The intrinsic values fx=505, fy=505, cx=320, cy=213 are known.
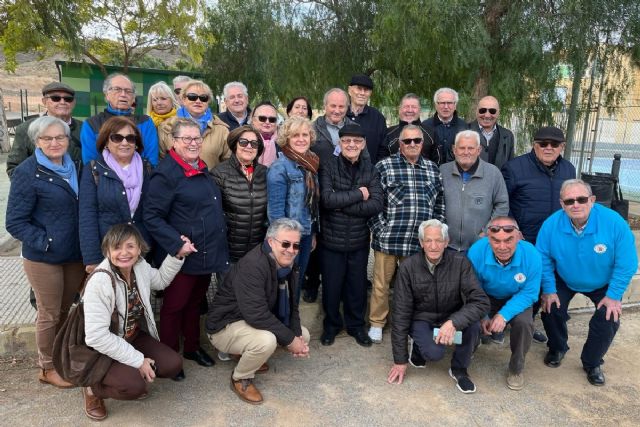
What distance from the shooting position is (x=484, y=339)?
4340 millimetres

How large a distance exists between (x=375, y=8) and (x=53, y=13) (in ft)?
16.9

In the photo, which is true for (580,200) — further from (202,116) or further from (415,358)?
(202,116)

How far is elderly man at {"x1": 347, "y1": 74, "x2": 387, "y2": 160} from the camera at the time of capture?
4.66 meters

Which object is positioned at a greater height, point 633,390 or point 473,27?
point 473,27

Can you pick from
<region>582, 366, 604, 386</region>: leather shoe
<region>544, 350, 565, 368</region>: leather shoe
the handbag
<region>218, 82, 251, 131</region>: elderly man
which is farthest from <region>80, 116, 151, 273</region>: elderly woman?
<region>582, 366, 604, 386</region>: leather shoe

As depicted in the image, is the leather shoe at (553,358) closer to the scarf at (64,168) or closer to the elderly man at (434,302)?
the elderly man at (434,302)

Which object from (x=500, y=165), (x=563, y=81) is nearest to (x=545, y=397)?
(x=500, y=165)

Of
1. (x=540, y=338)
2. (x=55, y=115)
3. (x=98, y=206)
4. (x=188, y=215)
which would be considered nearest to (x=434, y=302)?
(x=540, y=338)

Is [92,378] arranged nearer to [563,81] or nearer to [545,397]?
[545,397]

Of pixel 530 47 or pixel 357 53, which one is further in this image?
pixel 357 53

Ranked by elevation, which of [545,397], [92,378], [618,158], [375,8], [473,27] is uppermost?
[375,8]

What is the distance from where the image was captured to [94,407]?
3.07m

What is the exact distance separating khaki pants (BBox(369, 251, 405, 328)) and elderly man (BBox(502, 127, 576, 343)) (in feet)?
3.78

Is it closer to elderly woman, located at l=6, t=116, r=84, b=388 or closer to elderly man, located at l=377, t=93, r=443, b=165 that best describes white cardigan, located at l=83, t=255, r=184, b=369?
elderly woman, located at l=6, t=116, r=84, b=388
